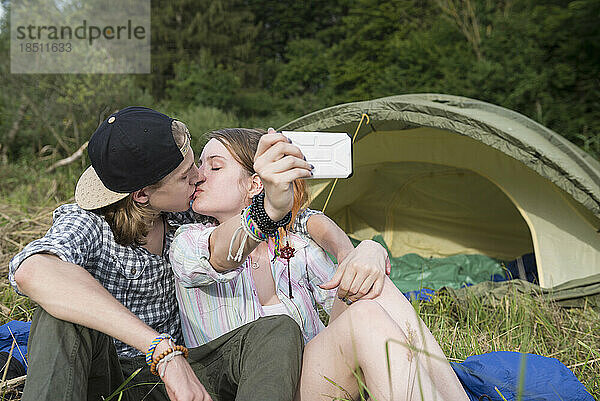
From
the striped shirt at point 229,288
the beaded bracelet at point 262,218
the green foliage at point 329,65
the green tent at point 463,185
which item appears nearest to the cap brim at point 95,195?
the striped shirt at point 229,288

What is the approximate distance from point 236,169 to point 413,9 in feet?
34.7

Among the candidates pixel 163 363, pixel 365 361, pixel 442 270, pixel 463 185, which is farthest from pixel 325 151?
pixel 463 185

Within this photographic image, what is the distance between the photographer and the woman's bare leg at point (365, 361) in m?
1.11

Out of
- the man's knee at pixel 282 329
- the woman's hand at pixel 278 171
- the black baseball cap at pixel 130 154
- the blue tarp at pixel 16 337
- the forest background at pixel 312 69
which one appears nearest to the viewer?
the woman's hand at pixel 278 171

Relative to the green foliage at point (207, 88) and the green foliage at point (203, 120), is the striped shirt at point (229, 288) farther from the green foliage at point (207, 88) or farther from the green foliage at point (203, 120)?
the green foliage at point (207, 88)

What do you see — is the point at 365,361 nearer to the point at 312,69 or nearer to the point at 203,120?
the point at 203,120

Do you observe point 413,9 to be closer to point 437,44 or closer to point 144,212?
point 437,44

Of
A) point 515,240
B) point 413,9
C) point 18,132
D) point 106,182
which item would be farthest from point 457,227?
point 413,9

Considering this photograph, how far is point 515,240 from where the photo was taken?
3.72m

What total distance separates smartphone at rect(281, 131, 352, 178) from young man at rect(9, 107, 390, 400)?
0.56 ft

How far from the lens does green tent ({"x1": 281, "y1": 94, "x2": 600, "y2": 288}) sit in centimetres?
248

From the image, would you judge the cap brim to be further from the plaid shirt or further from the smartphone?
the smartphone

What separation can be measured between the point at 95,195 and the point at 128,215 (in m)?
0.09

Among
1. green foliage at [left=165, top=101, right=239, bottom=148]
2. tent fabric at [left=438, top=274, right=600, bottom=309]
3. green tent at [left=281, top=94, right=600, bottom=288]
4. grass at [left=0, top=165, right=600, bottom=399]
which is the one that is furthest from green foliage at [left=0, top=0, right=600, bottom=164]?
grass at [left=0, top=165, right=600, bottom=399]
